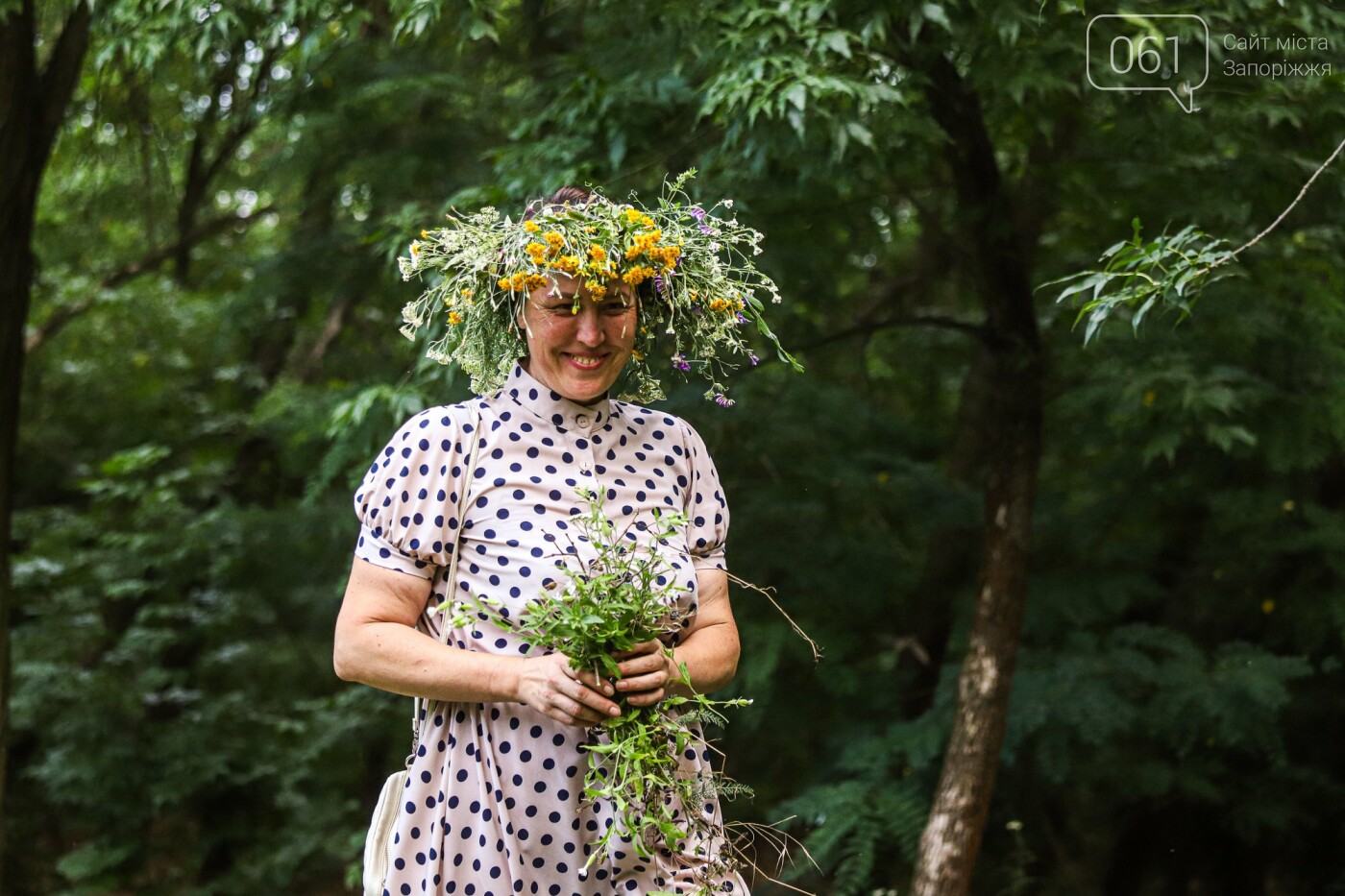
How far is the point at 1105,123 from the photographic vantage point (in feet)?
13.2

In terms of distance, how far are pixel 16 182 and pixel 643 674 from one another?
3.88 metres

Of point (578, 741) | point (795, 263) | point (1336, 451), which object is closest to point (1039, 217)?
point (795, 263)

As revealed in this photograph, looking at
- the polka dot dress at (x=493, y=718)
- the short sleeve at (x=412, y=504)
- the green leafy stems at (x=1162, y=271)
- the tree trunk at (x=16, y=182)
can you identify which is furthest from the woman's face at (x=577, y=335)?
the tree trunk at (x=16, y=182)

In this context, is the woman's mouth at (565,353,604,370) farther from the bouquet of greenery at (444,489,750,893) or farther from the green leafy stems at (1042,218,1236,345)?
the green leafy stems at (1042,218,1236,345)

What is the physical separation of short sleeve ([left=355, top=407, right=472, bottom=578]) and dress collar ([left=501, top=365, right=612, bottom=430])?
0.54 feet

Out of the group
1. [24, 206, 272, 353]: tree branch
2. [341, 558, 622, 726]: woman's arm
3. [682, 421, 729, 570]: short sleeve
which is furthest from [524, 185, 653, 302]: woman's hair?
[24, 206, 272, 353]: tree branch

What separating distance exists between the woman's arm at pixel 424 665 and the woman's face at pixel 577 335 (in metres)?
0.40

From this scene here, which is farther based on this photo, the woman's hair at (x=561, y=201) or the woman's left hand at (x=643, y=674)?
the woman's hair at (x=561, y=201)

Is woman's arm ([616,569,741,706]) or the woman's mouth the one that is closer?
woman's arm ([616,569,741,706])

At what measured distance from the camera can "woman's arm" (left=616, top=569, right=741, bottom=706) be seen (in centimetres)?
176

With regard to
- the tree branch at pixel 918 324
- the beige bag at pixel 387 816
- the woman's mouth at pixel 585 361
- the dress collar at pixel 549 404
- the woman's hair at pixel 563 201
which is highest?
the tree branch at pixel 918 324

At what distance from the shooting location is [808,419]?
513 cm

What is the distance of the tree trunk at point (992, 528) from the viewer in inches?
159

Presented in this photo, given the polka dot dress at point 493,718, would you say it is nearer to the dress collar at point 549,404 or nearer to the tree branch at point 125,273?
the dress collar at point 549,404
